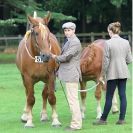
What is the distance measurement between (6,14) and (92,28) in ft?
26.0

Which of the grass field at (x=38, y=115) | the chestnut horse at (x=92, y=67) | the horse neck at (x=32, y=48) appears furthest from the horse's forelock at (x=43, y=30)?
the chestnut horse at (x=92, y=67)

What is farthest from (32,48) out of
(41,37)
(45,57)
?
(45,57)

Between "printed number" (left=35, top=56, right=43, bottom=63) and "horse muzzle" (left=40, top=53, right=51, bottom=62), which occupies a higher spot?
"horse muzzle" (left=40, top=53, right=51, bottom=62)

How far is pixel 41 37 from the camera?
10.1 metres

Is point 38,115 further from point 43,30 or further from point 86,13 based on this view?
point 86,13

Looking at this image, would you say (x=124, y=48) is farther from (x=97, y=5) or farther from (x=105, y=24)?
(x=105, y=24)

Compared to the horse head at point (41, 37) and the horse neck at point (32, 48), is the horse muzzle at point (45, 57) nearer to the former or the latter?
the horse head at point (41, 37)

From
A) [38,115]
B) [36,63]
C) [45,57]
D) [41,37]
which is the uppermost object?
[41,37]

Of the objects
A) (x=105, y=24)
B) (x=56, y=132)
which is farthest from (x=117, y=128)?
(x=105, y=24)

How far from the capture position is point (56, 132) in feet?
32.3

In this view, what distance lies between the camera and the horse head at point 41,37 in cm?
993

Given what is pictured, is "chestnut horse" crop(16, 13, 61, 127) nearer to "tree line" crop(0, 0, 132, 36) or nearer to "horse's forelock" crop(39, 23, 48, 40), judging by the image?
"horse's forelock" crop(39, 23, 48, 40)

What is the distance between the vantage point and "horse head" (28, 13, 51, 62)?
9927mm

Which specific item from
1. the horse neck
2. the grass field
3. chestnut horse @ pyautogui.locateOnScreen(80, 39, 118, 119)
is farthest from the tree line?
the horse neck
